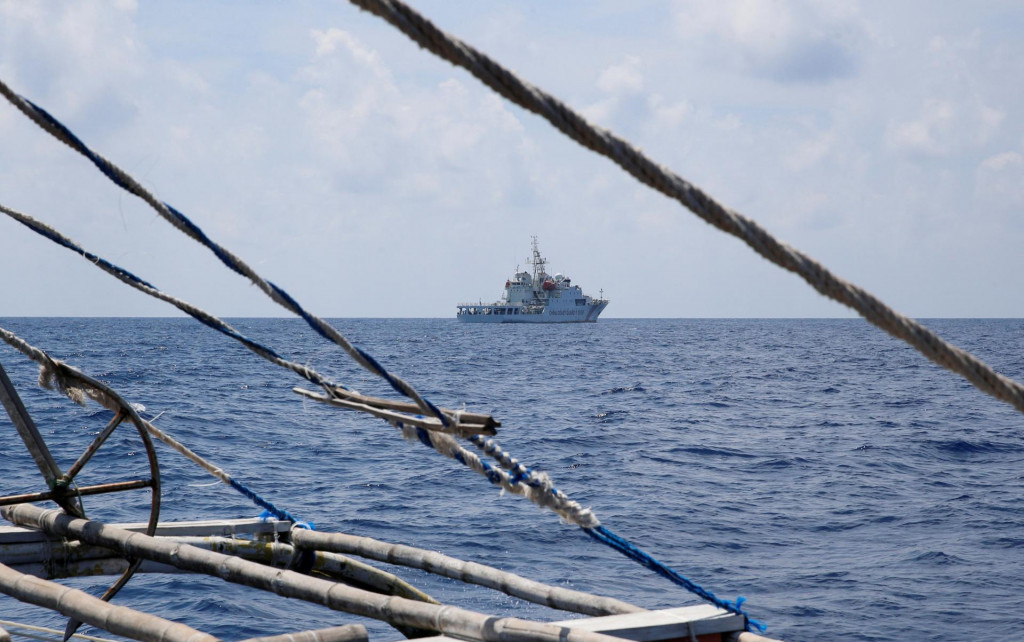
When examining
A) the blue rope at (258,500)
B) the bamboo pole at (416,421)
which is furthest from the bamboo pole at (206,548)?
the bamboo pole at (416,421)

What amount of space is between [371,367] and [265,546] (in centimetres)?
278

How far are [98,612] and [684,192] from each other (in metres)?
2.69

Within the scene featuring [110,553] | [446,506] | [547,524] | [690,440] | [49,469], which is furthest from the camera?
[690,440]

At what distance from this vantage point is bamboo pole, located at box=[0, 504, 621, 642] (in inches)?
122

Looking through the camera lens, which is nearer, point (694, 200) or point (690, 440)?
point (694, 200)

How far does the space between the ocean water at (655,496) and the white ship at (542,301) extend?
87.0m

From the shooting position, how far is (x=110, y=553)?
17.1 ft

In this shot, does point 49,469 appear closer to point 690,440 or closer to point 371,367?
point 371,367

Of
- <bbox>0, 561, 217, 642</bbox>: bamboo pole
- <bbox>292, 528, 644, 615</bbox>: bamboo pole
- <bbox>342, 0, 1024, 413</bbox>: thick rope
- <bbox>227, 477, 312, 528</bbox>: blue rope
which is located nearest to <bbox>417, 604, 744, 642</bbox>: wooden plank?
<bbox>292, 528, 644, 615</bbox>: bamboo pole

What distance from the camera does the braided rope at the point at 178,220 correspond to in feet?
10.6

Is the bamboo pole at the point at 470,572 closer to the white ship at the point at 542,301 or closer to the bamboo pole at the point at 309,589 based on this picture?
the bamboo pole at the point at 309,589

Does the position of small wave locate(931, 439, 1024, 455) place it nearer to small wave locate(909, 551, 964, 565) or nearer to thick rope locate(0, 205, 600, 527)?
small wave locate(909, 551, 964, 565)

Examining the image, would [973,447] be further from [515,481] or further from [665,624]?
[515,481]

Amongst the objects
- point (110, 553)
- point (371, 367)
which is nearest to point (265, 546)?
point (110, 553)
